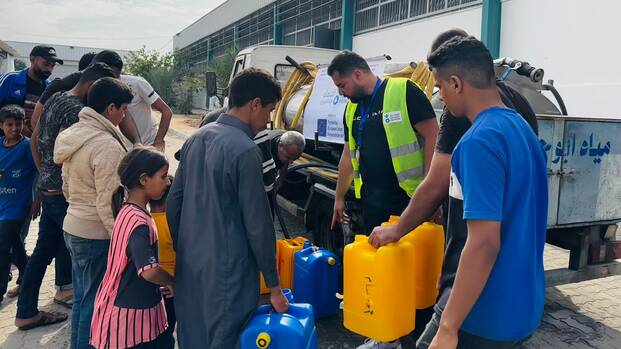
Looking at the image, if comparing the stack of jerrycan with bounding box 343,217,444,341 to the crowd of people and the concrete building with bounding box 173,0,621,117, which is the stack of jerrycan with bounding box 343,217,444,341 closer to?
the crowd of people

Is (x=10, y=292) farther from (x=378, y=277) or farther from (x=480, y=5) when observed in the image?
(x=480, y=5)

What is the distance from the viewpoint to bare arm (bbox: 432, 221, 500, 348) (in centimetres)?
149

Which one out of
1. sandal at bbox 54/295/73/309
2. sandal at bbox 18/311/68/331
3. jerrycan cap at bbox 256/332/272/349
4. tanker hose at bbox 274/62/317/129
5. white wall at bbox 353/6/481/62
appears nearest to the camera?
jerrycan cap at bbox 256/332/272/349

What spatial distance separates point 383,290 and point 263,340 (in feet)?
1.82

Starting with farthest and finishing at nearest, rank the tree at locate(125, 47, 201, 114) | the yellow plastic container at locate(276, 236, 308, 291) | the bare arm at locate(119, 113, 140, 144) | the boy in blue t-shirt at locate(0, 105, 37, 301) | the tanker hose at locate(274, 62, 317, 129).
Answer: the tree at locate(125, 47, 201, 114), the tanker hose at locate(274, 62, 317, 129), the boy in blue t-shirt at locate(0, 105, 37, 301), the bare arm at locate(119, 113, 140, 144), the yellow plastic container at locate(276, 236, 308, 291)

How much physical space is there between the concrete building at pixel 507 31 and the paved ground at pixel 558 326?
447 cm

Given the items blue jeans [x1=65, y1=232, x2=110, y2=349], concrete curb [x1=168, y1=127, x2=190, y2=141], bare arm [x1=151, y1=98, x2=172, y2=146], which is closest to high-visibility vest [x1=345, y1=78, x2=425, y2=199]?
blue jeans [x1=65, y1=232, x2=110, y2=349]

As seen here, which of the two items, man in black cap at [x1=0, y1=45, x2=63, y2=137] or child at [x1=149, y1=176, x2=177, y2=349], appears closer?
child at [x1=149, y1=176, x2=177, y2=349]

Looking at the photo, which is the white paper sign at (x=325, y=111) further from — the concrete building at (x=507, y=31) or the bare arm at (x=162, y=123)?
the concrete building at (x=507, y=31)

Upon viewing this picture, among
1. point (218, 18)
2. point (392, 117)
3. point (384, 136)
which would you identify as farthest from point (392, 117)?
point (218, 18)

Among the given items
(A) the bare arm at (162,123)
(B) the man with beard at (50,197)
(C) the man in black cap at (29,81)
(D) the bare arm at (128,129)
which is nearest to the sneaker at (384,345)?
(D) the bare arm at (128,129)

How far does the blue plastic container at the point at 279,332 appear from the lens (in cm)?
199

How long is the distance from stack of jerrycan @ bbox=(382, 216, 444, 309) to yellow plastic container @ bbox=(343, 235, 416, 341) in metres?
0.11

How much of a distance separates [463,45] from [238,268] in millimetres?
1249
